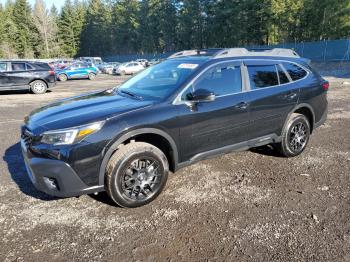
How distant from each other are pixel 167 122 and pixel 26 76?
12899 mm

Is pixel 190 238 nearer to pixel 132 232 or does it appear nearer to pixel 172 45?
pixel 132 232

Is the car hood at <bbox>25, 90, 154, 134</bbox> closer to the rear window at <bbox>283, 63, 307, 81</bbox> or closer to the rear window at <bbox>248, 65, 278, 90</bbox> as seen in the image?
the rear window at <bbox>248, 65, 278, 90</bbox>

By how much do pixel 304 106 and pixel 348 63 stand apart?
85.3 feet

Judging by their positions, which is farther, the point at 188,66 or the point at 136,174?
the point at 188,66

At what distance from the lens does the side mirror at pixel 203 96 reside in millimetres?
3924

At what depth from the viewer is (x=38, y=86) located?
15.0 meters

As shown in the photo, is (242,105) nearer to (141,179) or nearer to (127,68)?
(141,179)

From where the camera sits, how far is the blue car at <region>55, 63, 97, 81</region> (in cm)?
2517

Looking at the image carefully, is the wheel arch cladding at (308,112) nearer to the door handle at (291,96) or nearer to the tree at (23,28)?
the door handle at (291,96)

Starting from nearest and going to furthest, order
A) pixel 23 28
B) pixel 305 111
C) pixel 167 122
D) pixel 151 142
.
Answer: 1. pixel 167 122
2. pixel 151 142
3. pixel 305 111
4. pixel 23 28

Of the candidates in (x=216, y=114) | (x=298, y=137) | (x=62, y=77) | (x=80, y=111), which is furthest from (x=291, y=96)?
(x=62, y=77)

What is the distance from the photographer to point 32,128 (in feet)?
12.0

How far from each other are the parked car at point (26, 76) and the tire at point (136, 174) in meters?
12.8

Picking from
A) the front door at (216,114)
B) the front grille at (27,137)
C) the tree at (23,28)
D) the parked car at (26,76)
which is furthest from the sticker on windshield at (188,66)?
the tree at (23,28)
